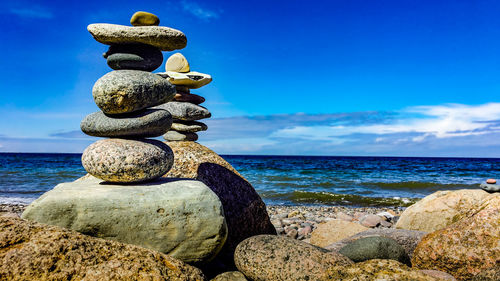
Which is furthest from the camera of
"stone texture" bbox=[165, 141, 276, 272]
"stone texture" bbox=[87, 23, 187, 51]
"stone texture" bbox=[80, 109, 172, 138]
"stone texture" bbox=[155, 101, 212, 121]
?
"stone texture" bbox=[155, 101, 212, 121]

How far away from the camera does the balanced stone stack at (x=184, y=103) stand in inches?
267

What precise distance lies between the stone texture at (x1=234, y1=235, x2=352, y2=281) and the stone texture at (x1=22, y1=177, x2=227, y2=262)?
45 cm

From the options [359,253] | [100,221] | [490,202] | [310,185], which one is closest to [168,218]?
[100,221]

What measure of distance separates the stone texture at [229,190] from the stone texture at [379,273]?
248 cm

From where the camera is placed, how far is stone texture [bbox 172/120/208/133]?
22.5ft

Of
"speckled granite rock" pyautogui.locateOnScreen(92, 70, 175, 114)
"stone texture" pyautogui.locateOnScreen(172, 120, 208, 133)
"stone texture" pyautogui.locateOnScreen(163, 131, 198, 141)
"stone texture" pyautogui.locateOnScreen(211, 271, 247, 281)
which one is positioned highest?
"speckled granite rock" pyautogui.locateOnScreen(92, 70, 175, 114)

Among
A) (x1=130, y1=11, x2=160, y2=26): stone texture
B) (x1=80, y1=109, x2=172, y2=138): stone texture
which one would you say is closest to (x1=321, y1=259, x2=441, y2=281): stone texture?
(x1=80, y1=109, x2=172, y2=138): stone texture

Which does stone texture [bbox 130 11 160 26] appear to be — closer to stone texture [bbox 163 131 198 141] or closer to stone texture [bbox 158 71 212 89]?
stone texture [bbox 158 71 212 89]

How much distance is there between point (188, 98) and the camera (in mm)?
7008

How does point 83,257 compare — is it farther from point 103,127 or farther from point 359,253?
point 359,253

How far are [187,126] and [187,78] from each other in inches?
35.5

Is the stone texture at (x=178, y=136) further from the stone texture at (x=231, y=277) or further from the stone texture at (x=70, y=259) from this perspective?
the stone texture at (x=70, y=259)

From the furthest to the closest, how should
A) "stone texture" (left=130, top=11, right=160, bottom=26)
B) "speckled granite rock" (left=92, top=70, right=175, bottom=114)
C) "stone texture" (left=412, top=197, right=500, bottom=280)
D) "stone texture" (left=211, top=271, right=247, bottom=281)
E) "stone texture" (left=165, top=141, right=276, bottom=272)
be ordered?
"stone texture" (left=165, top=141, right=276, bottom=272) < "stone texture" (left=130, top=11, right=160, bottom=26) < "speckled granite rock" (left=92, top=70, right=175, bottom=114) < "stone texture" (left=412, top=197, right=500, bottom=280) < "stone texture" (left=211, top=271, right=247, bottom=281)

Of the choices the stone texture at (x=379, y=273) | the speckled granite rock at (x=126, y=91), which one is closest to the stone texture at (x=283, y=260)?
the stone texture at (x=379, y=273)
